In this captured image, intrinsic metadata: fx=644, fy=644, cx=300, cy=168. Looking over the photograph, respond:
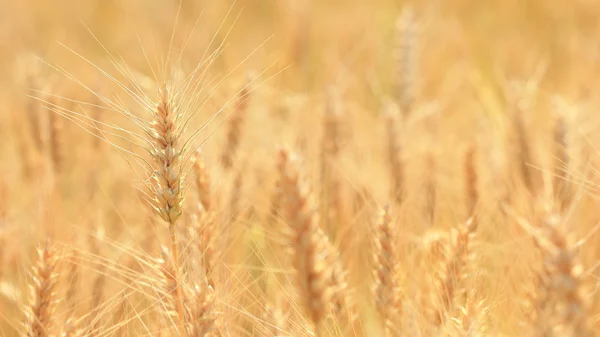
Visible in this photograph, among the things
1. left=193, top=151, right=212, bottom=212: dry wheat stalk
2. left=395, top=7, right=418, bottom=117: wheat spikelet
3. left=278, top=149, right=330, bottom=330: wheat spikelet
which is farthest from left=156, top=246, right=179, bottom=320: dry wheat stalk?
left=395, top=7, right=418, bottom=117: wheat spikelet

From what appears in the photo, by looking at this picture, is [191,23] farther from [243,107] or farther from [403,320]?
[403,320]

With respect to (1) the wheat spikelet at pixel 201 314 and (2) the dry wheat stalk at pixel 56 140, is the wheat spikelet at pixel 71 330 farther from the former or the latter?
(2) the dry wheat stalk at pixel 56 140

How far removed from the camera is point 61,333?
101 centimetres

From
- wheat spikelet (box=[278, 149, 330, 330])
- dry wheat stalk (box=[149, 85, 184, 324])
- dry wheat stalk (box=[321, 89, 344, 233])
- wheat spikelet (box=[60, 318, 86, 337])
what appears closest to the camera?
wheat spikelet (box=[278, 149, 330, 330])

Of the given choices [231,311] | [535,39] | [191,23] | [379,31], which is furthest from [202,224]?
[535,39]

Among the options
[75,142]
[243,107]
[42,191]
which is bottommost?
[75,142]

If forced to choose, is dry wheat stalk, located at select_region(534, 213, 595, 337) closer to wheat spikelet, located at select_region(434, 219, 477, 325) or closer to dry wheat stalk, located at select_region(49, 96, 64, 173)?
wheat spikelet, located at select_region(434, 219, 477, 325)

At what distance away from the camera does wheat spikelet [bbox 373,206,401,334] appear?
3.45 feet

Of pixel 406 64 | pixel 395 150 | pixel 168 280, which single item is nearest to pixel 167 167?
pixel 168 280

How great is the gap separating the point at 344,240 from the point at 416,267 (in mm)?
194

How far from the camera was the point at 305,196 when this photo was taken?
81 cm

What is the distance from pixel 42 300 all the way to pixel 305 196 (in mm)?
469

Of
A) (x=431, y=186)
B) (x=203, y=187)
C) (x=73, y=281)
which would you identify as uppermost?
(x=203, y=187)

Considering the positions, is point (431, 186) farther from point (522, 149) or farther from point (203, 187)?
point (203, 187)
